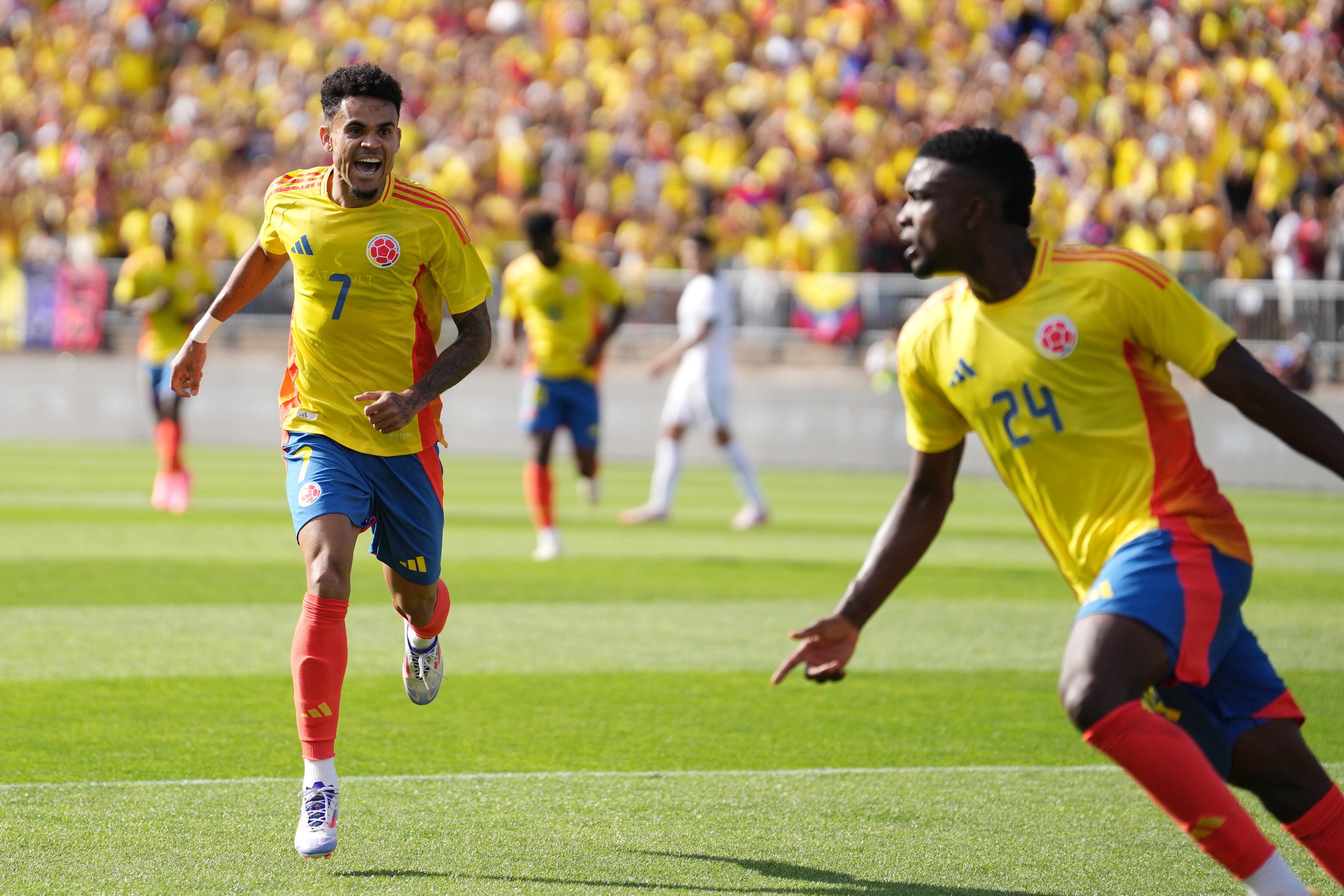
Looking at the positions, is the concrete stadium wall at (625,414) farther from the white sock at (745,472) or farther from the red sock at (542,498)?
the red sock at (542,498)

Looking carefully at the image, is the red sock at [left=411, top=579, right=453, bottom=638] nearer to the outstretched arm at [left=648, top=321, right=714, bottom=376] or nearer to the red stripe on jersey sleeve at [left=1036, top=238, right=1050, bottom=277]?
the red stripe on jersey sleeve at [left=1036, top=238, right=1050, bottom=277]

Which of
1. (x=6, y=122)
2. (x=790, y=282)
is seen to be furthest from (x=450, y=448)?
(x=6, y=122)

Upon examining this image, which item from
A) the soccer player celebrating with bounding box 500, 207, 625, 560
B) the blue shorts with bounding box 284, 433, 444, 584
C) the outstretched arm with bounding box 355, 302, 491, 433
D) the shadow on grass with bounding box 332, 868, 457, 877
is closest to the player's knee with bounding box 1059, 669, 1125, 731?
the shadow on grass with bounding box 332, 868, 457, 877

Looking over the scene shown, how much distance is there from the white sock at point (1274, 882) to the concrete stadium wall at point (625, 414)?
15.1 m

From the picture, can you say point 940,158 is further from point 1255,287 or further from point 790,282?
point 790,282

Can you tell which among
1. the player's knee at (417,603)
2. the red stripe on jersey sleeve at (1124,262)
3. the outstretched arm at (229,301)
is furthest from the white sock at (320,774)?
the red stripe on jersey sleeve at (1124,262)

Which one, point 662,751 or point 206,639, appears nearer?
point 662,751

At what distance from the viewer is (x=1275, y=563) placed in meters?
12.4

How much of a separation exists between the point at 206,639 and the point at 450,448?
1543 centimetres

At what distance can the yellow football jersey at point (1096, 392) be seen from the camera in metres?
3.67

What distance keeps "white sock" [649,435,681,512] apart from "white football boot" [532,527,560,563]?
244cm

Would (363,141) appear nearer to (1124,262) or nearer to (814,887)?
(1124,262)

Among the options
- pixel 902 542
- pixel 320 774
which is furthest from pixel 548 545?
pixel 902 542

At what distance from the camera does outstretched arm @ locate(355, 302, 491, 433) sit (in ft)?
15.8
